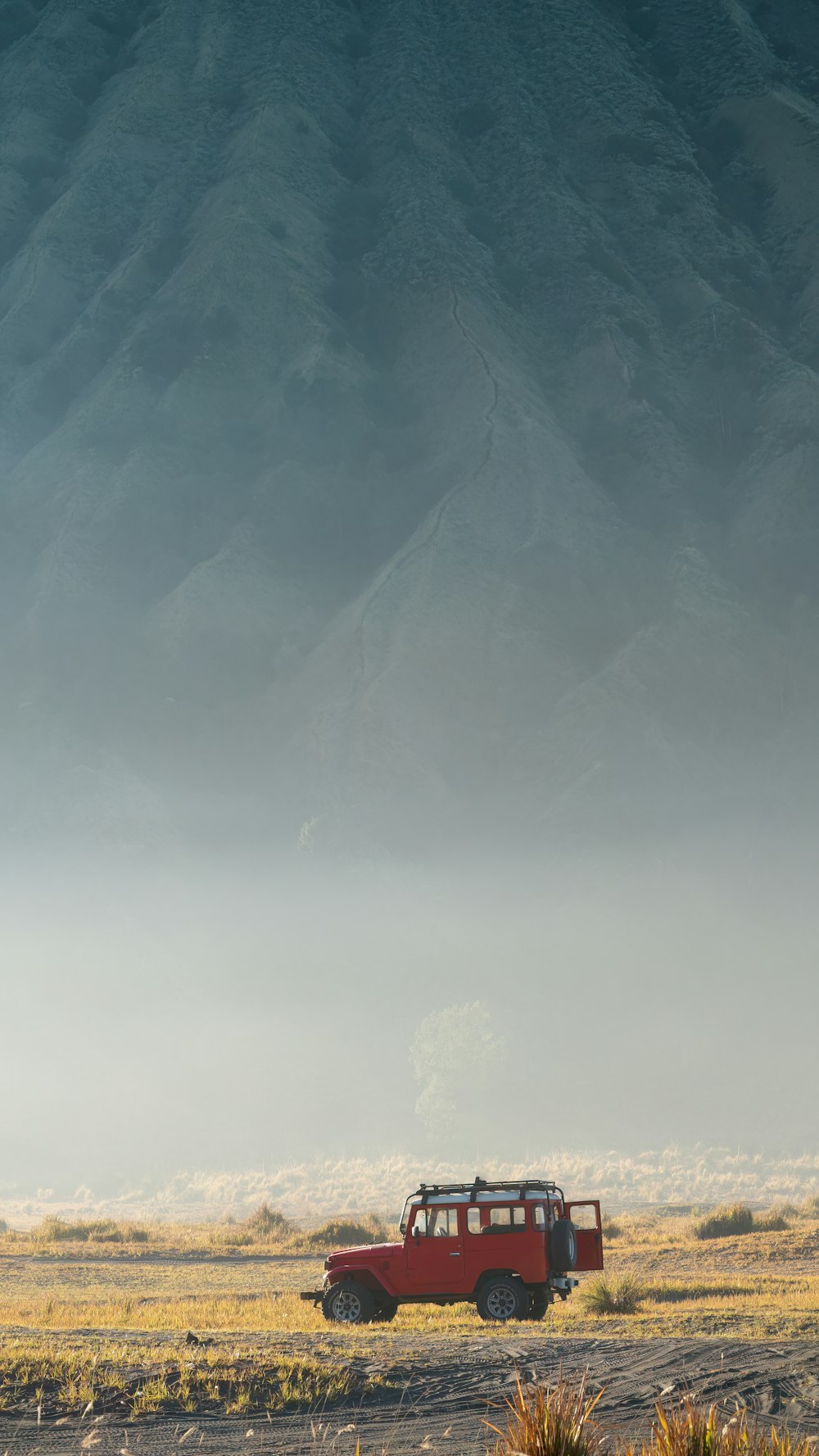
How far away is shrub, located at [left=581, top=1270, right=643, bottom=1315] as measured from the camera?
843 inches

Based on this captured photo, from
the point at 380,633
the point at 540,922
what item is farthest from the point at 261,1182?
the point at 380,633

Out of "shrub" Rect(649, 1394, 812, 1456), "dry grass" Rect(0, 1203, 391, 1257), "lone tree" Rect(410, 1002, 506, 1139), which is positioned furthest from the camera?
"lone tree" Rect(410, 1002, 506, 1139)

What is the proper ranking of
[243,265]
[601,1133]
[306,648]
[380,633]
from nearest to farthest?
[601,1133]
[380,633]
[306,648]
[243,265]

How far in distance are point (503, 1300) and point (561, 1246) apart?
120cm

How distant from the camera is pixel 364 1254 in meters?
19.5

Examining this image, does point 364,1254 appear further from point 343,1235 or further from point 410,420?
point 410,420

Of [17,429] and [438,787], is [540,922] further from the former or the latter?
[17,429]

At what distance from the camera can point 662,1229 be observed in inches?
1527

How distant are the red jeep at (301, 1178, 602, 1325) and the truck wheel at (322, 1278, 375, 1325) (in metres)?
0.02

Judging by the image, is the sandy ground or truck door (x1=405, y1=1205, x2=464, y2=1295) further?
truck door (x1=405, y1=1205, x2=464, y2=1295)

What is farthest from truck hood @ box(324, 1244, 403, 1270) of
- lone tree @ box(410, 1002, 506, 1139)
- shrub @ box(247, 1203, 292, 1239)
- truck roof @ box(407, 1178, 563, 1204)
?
lone tree @ box(410, 1002, 506, 1139)

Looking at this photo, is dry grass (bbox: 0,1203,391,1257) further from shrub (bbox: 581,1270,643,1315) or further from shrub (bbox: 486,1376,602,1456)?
shrub (bbox: 486,1376,602,1456)

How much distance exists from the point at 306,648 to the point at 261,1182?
177 feet

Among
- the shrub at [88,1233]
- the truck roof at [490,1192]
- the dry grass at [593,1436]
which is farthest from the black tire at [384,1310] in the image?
the shrub at [88,1233]
